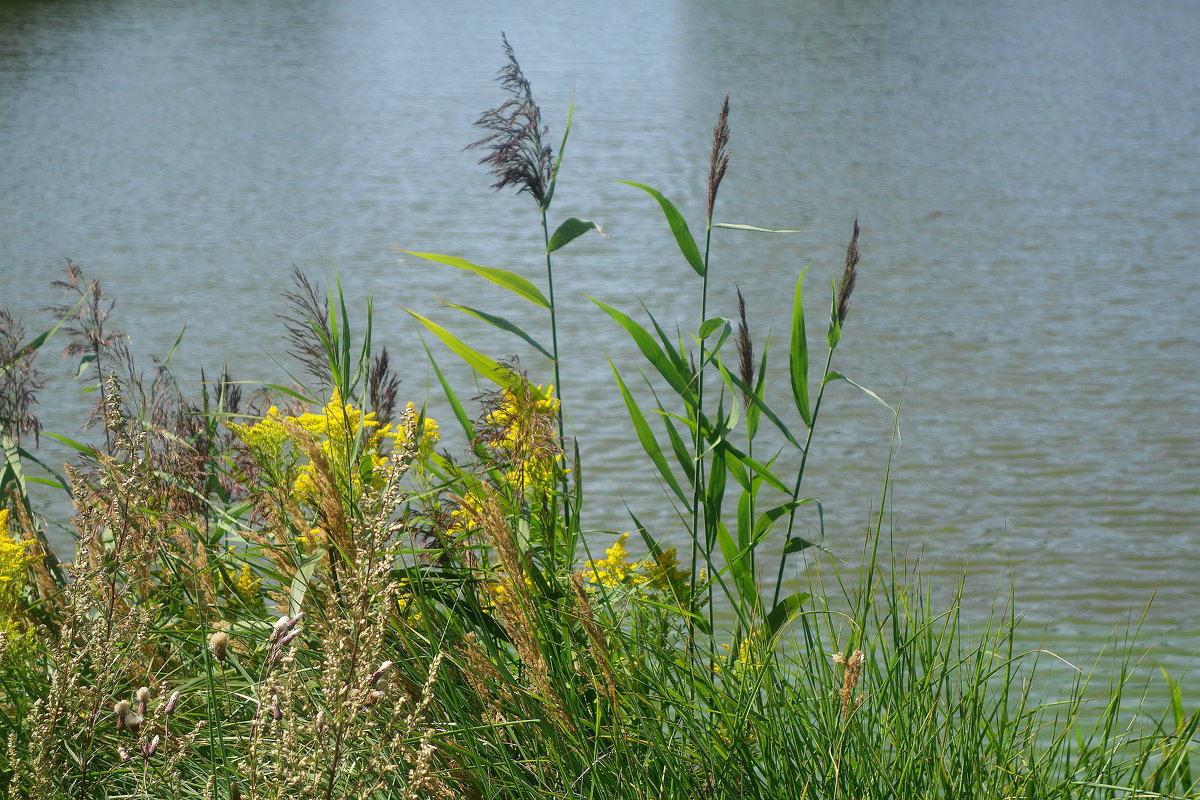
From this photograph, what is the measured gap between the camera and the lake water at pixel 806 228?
332 centimetres

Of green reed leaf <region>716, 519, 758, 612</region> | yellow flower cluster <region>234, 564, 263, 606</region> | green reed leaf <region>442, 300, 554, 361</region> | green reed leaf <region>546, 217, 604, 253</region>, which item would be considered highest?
green reed leaf <region>546, 217, 604, 253</region>

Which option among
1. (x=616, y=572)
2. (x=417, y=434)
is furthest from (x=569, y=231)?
(x=616, y=572)

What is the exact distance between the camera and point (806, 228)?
6.11 m

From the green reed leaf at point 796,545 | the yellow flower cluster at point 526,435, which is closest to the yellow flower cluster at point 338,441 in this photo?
the yellow flower cluster at point 526,435

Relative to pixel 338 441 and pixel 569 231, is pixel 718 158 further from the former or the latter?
pixel 338 441

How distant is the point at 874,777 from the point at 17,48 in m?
13.4

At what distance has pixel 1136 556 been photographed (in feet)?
9.77

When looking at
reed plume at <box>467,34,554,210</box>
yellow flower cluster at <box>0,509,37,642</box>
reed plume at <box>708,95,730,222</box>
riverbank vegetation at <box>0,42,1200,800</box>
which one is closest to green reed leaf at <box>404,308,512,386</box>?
riverbank vegetation at <box>0,42,1200,800</box>

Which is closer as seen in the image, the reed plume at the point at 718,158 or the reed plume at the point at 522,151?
the reed plume at the point at 718,158

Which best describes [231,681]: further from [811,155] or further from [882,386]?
[811,155]

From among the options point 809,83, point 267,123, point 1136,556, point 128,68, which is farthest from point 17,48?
point 1136,556

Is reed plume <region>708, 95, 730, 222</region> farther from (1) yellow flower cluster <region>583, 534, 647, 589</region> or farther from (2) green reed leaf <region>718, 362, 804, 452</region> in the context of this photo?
(1) yellow flower cluster <region>583, 534, 647, 589</region>

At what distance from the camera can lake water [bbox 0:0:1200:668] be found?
10.9 feet

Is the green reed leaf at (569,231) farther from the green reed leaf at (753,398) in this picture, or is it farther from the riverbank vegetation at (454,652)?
the green reed leaf at (753,398)
